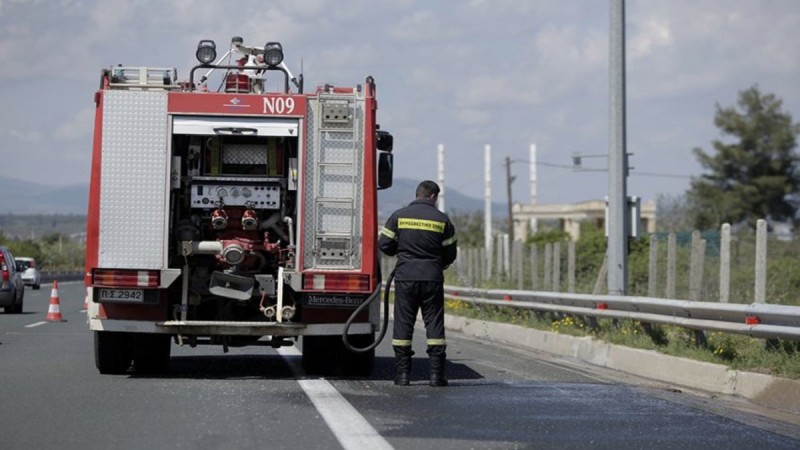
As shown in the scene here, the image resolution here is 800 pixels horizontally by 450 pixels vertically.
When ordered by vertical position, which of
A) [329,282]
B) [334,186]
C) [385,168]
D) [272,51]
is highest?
[272,51]

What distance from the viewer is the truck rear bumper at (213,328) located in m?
12.7

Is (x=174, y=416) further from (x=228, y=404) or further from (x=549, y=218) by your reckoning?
(x=549, y=218)

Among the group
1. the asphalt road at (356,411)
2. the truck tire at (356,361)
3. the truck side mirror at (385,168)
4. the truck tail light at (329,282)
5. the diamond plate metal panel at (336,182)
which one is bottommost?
the asphalt road at (356,411)

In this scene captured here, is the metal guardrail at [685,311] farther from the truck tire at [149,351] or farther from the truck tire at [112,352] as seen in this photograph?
the truck tire at [112,352]

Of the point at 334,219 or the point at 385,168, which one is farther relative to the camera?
the point at 385,168

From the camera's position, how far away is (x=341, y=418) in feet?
31.4

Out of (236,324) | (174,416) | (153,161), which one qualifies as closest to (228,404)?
(174,416)

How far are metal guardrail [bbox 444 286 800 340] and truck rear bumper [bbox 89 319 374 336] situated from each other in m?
3.48

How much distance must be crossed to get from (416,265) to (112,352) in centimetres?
316

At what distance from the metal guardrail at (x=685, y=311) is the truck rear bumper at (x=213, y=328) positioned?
348cm

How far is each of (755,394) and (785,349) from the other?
0.60m

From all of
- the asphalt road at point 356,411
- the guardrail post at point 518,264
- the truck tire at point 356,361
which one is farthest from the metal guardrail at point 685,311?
the guardrail post at point 518,264

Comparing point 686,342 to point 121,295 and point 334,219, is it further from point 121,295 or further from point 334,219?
point 121,295

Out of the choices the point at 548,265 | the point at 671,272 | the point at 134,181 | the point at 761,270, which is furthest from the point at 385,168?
the point at 548,265
